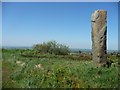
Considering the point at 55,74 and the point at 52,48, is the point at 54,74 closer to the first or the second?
the point at 55,74

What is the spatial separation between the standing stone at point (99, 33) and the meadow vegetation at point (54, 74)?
0.31 metres

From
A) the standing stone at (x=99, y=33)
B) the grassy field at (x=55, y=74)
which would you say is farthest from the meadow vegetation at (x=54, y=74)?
the standing stone at (x=99, y=33)

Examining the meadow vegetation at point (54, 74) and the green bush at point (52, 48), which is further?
the green bush at point (52, 48)

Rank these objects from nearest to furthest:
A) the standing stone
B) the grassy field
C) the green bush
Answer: the grassy field < the standing stone < the green bush

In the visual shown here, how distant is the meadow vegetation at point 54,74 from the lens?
738 centimetres

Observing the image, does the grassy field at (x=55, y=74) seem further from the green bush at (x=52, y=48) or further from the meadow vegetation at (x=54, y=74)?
the green bush at (x=52, y=48)

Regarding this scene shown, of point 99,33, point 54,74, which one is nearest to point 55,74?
point 54,74

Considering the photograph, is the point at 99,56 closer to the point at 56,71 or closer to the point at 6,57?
the point at 56,71

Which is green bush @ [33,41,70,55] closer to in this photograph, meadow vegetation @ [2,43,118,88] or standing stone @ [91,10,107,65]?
meadow vegetation @ [2,43,118,88]

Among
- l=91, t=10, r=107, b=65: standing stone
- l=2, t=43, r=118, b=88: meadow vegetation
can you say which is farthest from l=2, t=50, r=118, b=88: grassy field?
l=91, t=10, r=107, b=65: standing stone

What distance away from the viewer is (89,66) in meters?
7.82

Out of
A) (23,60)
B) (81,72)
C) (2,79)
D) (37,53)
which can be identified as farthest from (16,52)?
(81,72)

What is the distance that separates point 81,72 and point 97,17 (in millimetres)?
1453

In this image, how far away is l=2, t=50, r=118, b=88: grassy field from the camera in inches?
291
